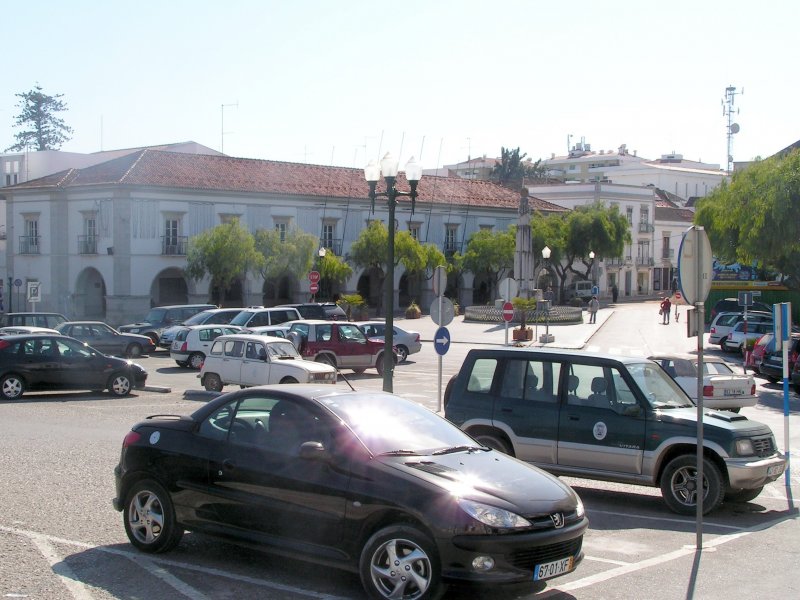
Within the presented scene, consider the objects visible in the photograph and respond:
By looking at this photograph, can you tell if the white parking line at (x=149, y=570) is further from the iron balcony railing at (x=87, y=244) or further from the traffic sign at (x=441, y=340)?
the iron balcony railing at (x=87, y=244)

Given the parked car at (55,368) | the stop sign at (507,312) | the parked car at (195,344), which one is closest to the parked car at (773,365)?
the stop sign at (507,312)

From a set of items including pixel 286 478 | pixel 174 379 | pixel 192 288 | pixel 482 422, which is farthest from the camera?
pixel 192 288

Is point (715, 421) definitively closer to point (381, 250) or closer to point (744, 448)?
point (744, 448)

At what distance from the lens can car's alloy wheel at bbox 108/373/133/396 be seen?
22.9m

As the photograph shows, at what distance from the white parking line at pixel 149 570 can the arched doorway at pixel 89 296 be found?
4960 cm

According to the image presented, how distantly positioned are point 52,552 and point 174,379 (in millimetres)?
19752

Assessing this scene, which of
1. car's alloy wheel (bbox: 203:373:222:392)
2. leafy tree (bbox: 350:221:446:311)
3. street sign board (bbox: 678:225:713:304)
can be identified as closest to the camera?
street sign board (bbox: 678:225:713:304)

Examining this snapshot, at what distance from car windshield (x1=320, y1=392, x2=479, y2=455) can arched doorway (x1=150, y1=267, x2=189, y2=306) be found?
49854 millimetres

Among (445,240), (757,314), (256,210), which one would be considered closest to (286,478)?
(757,314)

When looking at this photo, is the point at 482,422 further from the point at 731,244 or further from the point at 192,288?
the point at 192,288

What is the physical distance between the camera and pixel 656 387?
11.4 m

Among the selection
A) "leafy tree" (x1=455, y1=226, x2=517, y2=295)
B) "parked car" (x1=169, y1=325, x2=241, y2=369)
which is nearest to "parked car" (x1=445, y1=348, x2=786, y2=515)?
"parked car" (x1=169, y1=325, x2=241, y2=369)

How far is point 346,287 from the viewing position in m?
63.3

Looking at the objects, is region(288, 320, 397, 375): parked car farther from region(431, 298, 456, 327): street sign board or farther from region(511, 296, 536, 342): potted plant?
region(511, 296, 536, 342): potted plant
